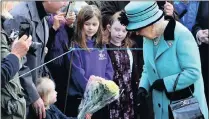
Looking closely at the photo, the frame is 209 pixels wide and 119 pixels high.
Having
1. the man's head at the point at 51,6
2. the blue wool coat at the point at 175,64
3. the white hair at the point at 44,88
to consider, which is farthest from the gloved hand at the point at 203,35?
the white hair at the point at 44,88

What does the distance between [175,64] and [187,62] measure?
3.4 inches

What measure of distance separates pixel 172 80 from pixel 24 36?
97 centimetres

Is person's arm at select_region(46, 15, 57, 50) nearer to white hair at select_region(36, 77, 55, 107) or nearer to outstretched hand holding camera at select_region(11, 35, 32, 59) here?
white hair at select_region(36, 77, 55, 107)

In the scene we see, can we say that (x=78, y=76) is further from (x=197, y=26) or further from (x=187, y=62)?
(x=197, y=26)

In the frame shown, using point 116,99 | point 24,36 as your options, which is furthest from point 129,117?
point 24,36

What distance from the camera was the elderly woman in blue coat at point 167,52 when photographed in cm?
319

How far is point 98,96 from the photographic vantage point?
352cm

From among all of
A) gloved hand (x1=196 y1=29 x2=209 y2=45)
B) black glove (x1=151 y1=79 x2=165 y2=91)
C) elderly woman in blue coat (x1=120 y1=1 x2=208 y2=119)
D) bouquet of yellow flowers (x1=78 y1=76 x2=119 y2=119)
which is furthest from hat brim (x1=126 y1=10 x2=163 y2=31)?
gloved hand (x1=196 y1=29 x2=209 y2=45)

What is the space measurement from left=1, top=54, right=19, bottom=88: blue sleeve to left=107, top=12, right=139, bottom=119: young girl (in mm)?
1270

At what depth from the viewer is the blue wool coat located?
318 centimetres

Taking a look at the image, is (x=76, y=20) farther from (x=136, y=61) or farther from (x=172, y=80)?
(x=172, y=80)

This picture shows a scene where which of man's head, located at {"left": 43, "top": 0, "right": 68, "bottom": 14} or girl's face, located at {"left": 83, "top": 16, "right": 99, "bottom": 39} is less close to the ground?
man's head, located at {"left": 43, "top": 0, "right": 68, "bottom": 14}

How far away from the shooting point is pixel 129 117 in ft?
13.1

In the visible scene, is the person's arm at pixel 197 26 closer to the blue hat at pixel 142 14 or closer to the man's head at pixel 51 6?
the blue hat at pixel 142 14
